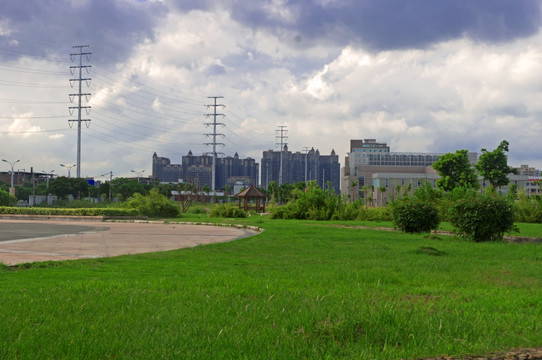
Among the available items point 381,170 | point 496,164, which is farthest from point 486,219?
point 381,170

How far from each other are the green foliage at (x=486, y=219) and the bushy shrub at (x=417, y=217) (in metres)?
2.32

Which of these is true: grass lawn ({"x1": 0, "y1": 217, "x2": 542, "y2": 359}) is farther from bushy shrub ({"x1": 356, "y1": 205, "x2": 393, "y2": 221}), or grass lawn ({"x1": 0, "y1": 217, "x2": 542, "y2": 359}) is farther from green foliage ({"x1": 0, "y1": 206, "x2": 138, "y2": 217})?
green foliage ({"x1": 0, "y1": 206, "x2": 138, "y2": 217})

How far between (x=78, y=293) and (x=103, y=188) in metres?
87.6

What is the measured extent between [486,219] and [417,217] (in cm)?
321

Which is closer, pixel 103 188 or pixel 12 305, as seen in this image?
pixel 12 305

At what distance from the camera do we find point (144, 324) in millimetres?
4305

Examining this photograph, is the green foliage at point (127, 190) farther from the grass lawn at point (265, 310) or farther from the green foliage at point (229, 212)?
the grass lawn at point (265, 310)

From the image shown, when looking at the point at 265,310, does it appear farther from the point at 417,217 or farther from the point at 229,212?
the point at 229,212

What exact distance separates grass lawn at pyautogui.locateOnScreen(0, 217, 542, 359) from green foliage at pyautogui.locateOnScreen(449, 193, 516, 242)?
19.7ft

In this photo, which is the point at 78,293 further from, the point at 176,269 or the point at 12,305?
the point at 176,269

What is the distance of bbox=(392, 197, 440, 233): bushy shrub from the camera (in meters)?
17.5

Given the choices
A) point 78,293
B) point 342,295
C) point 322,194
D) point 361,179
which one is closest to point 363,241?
point 342,295

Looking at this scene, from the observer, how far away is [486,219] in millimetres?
14562

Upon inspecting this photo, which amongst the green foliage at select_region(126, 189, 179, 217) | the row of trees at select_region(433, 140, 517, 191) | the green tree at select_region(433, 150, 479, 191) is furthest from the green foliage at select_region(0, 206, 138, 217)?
the green tree at select_region(433, 150, 479, 191)
